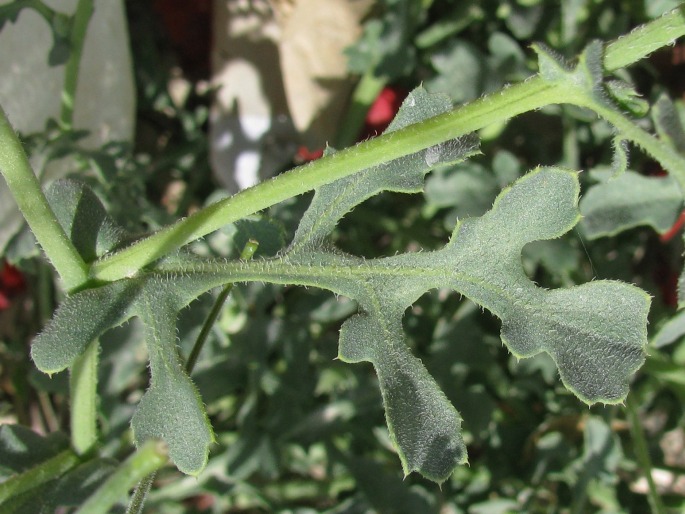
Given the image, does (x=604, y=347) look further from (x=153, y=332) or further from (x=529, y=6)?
(x=529, y=6)

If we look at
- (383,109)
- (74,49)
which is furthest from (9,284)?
(383,109)

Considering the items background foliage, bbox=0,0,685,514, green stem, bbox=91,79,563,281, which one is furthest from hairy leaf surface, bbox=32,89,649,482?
background foliage, bbox=0,0,685,514

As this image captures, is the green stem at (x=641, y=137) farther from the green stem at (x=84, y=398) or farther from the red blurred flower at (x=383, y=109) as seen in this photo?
the red blurred flower at (x=383, y=109)

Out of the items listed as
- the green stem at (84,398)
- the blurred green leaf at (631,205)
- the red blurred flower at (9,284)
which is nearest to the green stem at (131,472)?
the green stem at (84,398)

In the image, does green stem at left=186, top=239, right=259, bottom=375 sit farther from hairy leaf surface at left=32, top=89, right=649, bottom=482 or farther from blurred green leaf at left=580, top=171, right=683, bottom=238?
blurred green leaf at left=580, top=171, right=683, bottom=238

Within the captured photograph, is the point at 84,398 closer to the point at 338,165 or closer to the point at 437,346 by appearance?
the point at 338,165
